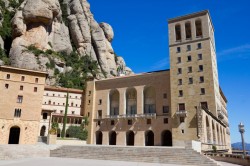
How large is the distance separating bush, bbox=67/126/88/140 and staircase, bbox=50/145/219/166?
1976 cm

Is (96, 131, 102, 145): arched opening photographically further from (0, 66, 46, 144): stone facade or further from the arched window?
the arched window

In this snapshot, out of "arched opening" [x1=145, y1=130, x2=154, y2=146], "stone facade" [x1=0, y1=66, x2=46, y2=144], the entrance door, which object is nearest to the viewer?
"stone facade" [x1=0, y1=66, x2=46, y2=144]

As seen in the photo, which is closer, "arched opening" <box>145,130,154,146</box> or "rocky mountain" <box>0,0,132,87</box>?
"arched opening" <box>145,130,154,146</box>

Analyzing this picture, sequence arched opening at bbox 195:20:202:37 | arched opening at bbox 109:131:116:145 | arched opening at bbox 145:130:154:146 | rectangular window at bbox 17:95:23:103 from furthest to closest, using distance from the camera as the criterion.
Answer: arched opening at bbox 109:131:116:145 → arched opening at bbox 195:20:202:37 → arched opening at bbox 145:130:154:146 → rectangular window at bbox 17:95:23:103

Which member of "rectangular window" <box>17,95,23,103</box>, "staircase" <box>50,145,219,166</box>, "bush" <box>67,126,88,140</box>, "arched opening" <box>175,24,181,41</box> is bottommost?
"staircase" <box>50,145,219,166</box>

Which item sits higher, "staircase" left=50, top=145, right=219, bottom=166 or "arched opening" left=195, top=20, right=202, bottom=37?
"arched opening" left=195, top=20, right=202, bottom=37

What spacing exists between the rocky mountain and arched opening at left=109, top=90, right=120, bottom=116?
20.8 metres

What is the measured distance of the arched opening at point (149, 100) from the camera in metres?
47.2

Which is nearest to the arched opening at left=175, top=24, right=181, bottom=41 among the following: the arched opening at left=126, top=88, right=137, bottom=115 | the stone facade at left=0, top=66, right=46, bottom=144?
the arched opening at left=126, top=88, right=137, bottom=115

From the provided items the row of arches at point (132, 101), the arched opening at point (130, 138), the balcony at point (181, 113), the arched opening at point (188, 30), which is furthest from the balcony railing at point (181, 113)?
the arched opening at point (188, 30)

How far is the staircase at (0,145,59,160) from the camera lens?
22812 millimetres

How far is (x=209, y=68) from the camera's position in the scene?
4084 cm

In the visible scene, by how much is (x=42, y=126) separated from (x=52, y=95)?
998 centimetres

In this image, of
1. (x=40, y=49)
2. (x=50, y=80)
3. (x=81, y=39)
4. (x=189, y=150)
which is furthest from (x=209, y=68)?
(x=81, y=39)
